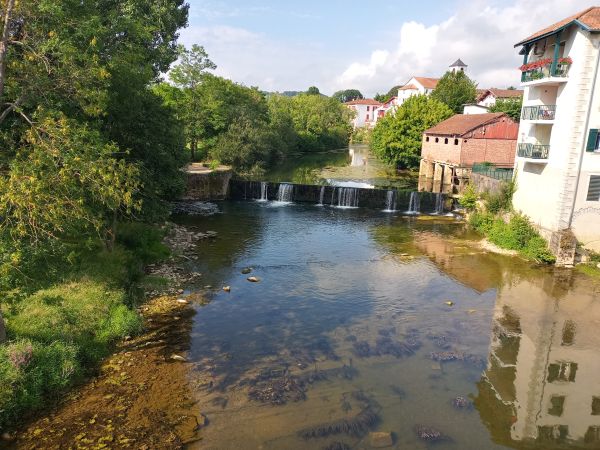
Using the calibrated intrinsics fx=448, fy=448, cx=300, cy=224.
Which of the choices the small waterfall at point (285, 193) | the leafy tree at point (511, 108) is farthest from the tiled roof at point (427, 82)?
the small waterfall at point (285, 193)

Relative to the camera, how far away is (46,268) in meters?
12.9

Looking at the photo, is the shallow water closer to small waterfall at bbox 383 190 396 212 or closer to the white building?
the white building

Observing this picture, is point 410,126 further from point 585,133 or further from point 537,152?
point 585,133

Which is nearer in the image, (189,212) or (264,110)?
(189,212)

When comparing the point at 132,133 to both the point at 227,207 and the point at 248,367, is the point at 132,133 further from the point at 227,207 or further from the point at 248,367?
the point at 227,207

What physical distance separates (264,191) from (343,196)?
7467 mm

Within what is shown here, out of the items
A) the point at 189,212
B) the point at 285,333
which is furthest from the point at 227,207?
the point at 285,333

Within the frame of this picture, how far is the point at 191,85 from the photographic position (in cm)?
4762

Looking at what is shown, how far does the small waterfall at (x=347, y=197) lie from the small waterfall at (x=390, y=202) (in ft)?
8.57

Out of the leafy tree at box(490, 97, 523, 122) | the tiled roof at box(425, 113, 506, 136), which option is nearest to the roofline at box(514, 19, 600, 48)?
the tiled roof at box(425, 113, 506, 136)

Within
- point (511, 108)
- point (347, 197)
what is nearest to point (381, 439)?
point (347, 197)

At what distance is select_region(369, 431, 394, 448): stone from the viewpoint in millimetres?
10303

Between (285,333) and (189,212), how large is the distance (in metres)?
21.3

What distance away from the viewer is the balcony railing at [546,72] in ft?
73.6
